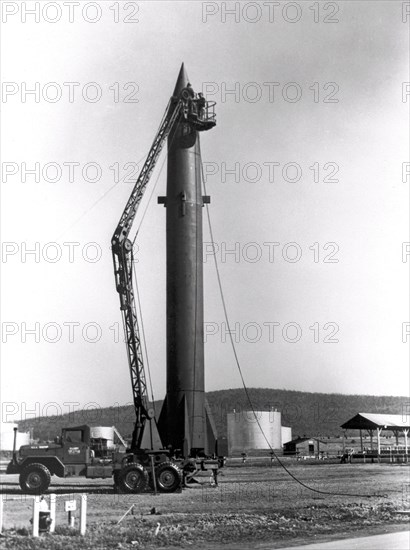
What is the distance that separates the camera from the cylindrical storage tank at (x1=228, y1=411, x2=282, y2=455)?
2505 inches

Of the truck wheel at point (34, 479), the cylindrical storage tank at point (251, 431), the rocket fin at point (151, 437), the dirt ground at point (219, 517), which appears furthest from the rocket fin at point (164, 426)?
the cylindrical storage tank at point (251, 431)

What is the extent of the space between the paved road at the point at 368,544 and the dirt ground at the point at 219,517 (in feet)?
2.00

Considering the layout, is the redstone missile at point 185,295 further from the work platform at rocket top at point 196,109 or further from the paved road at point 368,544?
the paved road at point 368,544

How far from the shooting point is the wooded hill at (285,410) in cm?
10456

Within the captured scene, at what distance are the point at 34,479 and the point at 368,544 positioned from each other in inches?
459

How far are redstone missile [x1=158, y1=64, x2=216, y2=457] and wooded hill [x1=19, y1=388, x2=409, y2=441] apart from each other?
241 feet

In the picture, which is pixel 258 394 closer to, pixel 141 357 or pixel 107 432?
pixel 107 432

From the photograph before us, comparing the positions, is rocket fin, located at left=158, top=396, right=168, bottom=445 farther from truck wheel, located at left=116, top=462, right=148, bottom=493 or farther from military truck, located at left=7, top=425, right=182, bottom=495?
truck wheel, located at left=116, top=462, right=148, bottom=493

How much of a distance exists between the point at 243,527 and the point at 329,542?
244 centimetres

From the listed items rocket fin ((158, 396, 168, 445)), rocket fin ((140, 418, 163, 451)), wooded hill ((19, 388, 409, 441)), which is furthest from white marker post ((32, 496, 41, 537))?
wooded hill ((19, 388, 409, 441))

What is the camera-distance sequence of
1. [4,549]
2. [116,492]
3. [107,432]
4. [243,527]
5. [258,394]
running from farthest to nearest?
[258,394]
[107,432]
[116,492]
[243,527]
[4,549]

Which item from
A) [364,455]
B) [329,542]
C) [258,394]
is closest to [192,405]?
[329,542]

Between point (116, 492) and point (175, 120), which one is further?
point (175, 120)

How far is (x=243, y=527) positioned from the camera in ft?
48.9
